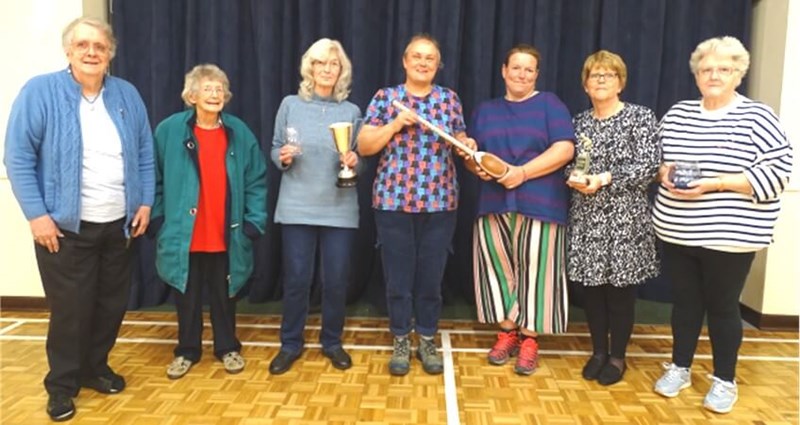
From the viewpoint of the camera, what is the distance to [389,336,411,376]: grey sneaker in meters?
2.56

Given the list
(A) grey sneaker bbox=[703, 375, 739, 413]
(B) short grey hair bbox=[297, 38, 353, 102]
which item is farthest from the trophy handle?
(A) grey sneaker bbox=[703, 375, 739, 413]

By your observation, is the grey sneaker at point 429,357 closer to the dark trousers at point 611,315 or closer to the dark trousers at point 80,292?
the dark trousers at point 611,315

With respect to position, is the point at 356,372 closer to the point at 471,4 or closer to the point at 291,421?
the point at 291,421

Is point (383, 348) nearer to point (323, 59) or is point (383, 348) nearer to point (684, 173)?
point (323, 59)

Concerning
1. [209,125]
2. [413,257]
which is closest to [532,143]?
[413,257]

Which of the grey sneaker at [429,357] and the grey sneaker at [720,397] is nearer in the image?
the grey sneaker at [720,397]

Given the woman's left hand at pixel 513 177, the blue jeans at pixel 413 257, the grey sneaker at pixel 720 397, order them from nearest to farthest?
the grey sneaker at pixel 720 397 < the woman's left hand at pixel 513 177 < the blue jeans at pixel 413 257

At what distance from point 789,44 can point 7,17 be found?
4.16m

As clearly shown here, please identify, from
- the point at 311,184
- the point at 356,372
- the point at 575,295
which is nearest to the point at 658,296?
the point at 575,295

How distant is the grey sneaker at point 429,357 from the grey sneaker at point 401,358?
0.06m

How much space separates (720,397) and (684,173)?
34.3 inches

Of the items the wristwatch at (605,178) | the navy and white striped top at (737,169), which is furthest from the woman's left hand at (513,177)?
the navy and white striped top at (737,169)

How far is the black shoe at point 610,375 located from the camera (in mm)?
2496

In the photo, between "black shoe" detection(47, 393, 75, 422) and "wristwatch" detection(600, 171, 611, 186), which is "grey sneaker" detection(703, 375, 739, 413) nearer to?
"wristwatch" detection(600, 171, 611, 186)
